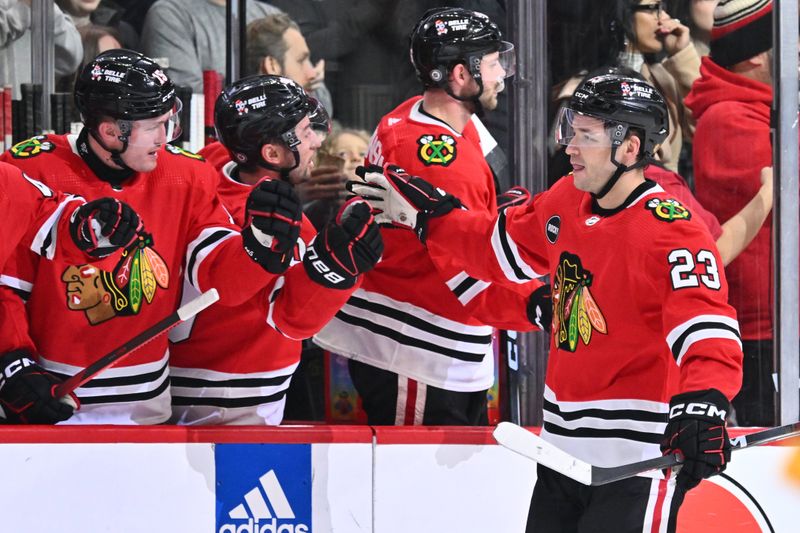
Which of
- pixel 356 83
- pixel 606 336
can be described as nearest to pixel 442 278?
pixel 606 336

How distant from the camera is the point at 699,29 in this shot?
3.60 metres

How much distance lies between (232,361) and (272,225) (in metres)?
0.46

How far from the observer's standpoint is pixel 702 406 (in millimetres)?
2070

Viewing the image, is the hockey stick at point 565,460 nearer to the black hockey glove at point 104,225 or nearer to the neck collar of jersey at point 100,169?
the black hockey glove at point 104,225

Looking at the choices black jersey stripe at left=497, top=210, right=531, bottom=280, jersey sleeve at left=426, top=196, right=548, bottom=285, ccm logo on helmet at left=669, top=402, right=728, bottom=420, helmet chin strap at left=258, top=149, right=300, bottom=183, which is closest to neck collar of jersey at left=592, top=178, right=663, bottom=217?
jersey sleeve at left=426, top=196, right=548, bottom=285

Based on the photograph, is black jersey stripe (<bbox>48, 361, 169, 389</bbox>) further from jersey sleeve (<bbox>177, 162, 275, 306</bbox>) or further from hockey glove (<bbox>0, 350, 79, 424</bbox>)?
jersey sleeve (<bbox>177, 162, 275, 306</bbox>)

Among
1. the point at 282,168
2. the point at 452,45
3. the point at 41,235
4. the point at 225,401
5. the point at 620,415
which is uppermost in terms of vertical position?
the point at 452,45

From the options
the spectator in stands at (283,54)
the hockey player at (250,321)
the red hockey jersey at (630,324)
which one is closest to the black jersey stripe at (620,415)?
the red hockey jersey at (630,324)

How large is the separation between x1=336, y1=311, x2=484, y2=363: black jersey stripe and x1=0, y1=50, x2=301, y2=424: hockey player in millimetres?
436

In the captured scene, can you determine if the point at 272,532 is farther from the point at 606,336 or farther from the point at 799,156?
the point at 799,156

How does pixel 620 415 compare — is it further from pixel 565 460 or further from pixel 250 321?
pixel 250 321

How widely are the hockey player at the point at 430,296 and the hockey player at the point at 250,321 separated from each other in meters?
0.22

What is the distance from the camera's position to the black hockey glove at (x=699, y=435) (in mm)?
2047

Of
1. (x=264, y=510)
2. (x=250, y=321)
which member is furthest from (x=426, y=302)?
(x=264, y=510)
